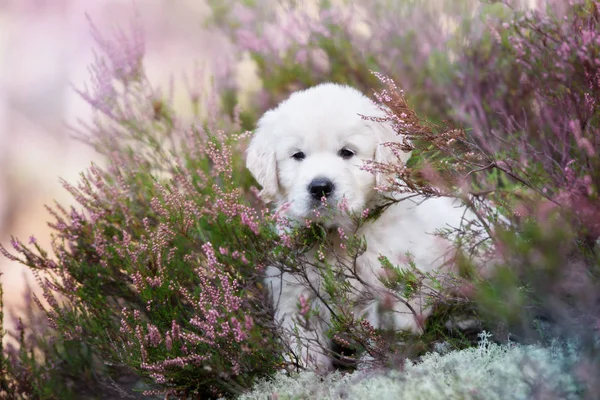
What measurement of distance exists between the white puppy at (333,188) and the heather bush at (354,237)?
0.11 meters

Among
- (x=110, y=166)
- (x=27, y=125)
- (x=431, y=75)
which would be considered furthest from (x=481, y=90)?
(x=27, y=125)

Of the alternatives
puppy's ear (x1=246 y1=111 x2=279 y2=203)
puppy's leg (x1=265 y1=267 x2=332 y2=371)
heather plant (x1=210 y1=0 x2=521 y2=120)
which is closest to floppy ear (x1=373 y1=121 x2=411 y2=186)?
puppy's ear (x1=246 y1=111 x2=279 y2=203)

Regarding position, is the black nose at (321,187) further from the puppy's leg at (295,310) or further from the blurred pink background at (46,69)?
the blurred pink background at (46,69)

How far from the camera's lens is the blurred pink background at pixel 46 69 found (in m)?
5.15

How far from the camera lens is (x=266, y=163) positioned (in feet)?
9.78

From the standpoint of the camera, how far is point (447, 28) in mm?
4582

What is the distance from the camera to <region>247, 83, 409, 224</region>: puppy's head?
271cm

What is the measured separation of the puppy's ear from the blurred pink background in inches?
85.6

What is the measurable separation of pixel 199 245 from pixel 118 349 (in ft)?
2.04

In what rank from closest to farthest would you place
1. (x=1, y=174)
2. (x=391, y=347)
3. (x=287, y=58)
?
(x=391, y=347) < (x=287, y=58) < (x=1, y=174)

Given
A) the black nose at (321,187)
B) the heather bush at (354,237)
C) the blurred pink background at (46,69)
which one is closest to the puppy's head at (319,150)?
the black nose at (321,187)

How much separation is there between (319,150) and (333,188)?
0.25m

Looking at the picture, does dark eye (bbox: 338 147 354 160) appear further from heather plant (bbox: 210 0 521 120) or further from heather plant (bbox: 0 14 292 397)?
heather plant (bbox: 210 0 521 120)

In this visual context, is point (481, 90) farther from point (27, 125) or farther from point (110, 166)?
point (27, 125)
